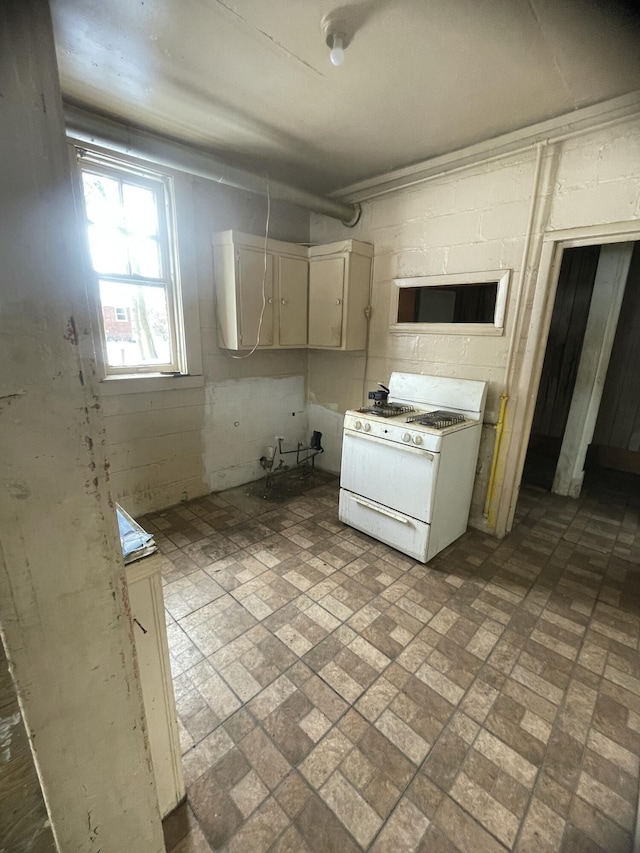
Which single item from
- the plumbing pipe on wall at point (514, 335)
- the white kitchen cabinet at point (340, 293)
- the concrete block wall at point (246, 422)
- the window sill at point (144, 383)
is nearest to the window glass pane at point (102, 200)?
the window sill at point (144, 383)

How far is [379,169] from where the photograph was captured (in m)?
2.74

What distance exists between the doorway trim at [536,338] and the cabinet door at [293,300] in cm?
188

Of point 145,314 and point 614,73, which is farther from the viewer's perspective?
point 145,314

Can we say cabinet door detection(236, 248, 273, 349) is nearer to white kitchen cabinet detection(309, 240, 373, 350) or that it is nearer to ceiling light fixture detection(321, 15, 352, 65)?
white kitchen cabinet detection(309, 240, 373, 350)

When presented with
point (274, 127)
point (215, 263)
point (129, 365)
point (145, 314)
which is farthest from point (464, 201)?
point (129, 365)

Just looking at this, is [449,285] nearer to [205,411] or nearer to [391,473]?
[391,473]

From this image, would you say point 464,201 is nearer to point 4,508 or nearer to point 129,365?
point 129,365

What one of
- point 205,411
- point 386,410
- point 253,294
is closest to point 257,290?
point 253,294

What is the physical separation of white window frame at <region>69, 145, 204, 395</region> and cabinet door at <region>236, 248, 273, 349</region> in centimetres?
37

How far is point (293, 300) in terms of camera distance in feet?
10.8

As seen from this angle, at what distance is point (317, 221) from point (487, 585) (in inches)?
140

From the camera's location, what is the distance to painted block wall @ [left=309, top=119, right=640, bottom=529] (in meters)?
2.10

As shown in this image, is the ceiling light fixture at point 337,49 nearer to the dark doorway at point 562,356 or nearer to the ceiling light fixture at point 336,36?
the ceiling light fixture at point 336,36

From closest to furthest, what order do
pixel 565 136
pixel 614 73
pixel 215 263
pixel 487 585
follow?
pixel 614 73 < pixel 565 136 < pixel 487 585 < pixel 215 263
